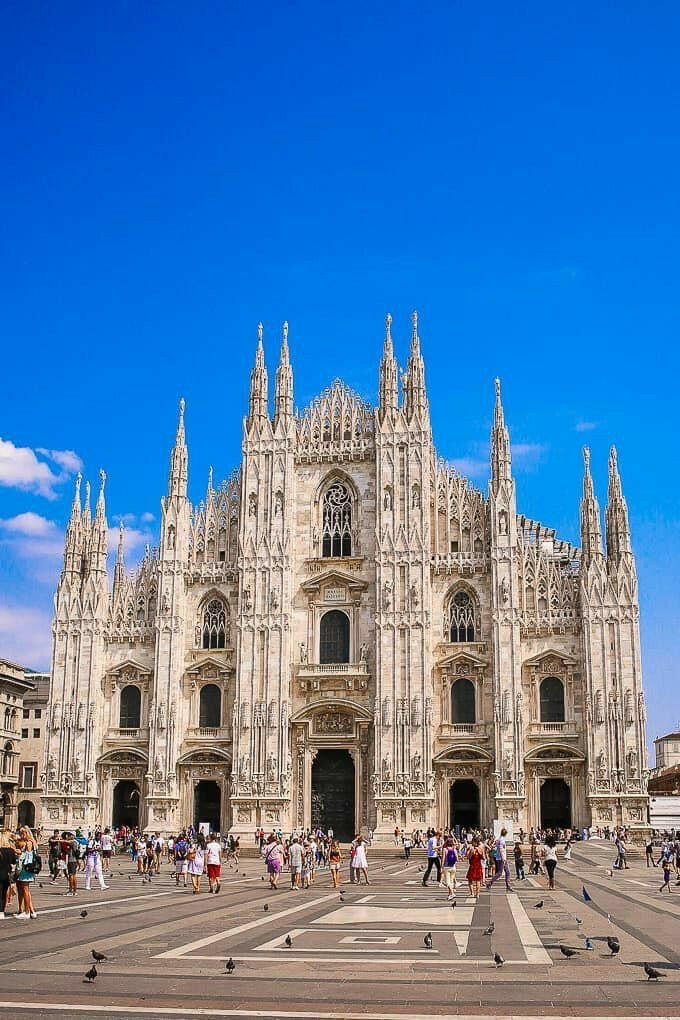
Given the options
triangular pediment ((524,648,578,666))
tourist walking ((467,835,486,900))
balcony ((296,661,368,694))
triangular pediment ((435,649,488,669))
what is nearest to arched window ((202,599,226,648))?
balcony ((296,661,368,694))

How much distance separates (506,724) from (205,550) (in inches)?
735

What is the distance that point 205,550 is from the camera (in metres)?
61.8

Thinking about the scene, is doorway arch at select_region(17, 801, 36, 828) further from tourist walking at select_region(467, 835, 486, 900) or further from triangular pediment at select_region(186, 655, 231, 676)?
tourist walking at select_region(467, 835, 486, 900)

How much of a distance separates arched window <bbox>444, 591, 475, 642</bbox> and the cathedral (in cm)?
10

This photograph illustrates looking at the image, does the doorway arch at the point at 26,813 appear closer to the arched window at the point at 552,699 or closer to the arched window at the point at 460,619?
the arched window at the point at 460,619

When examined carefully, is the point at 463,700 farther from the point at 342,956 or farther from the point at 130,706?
the point at 342,956

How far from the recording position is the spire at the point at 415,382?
59969 millimetres

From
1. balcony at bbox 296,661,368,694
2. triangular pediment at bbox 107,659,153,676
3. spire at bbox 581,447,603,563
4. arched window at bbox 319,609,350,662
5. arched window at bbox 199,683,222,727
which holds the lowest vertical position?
arched window at bbox 199,683,222,727

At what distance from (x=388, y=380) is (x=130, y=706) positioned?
2211 cm

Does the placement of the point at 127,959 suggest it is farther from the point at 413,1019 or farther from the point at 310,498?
the point at 310,498

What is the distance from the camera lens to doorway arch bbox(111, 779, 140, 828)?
2340 inches

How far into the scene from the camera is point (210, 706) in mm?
59844

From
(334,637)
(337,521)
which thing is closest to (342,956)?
(334,637)

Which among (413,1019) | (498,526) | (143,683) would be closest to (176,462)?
(143,683)
